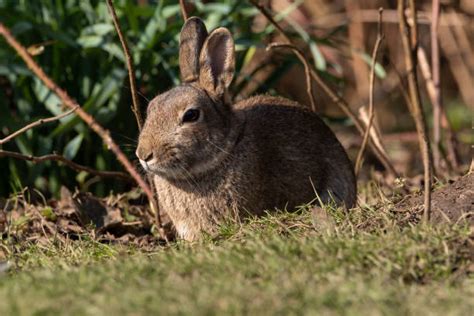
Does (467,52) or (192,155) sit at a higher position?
(192,155)

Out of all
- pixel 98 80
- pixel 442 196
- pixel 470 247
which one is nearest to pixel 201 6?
pixel 98 80

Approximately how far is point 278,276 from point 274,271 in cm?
7

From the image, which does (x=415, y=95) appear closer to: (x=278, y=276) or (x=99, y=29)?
(x=278, y=276)

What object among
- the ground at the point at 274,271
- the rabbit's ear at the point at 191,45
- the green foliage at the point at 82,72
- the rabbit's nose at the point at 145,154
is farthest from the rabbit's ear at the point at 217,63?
the green foliage at the point at 82,72

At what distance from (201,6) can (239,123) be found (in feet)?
5.21

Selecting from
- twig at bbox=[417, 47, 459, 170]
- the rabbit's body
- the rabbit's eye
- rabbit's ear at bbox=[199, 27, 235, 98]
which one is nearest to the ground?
the rabbit's body

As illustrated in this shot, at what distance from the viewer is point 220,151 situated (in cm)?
514

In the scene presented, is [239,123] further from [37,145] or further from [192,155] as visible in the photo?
[37,145]

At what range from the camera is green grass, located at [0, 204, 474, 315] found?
3.15 metres

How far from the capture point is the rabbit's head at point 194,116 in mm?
4902

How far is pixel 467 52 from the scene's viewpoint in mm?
9617

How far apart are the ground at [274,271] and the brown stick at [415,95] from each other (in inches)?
6.5

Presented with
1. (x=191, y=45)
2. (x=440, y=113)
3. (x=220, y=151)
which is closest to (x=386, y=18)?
(x=440, y=113)

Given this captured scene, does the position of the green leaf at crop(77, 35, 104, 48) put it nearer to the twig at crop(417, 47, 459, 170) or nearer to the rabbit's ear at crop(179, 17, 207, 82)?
the rabbit's ear at crop(179, 17, 207, 82)
